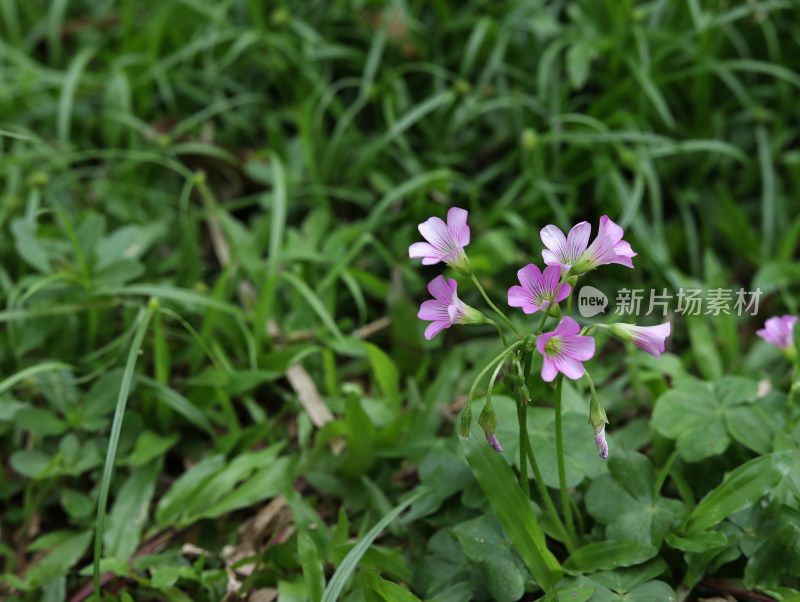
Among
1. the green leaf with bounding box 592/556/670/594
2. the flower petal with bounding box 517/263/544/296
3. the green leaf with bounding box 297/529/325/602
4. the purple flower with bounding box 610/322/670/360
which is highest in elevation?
the flower petal with bounding box 517/263/544/296

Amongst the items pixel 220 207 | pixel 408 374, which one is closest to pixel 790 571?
pixel 408 374

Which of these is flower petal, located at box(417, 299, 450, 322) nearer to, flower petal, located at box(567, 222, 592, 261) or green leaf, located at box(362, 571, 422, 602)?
flower petal, located at box(567, 222, 592, 261)

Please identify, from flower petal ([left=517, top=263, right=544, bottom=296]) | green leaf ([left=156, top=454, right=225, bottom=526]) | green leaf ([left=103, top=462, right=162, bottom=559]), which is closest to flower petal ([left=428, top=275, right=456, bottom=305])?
flower petal ([left=517, top=263, right=544, bottom=296])

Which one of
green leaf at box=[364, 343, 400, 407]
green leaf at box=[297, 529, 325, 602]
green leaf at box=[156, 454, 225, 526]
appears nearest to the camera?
green leaf at box=[297, 529, 325, 602]

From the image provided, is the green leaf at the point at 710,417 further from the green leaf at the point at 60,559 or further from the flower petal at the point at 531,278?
the green leaf at the point at 60,559

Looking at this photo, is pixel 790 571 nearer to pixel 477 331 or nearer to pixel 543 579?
pixel 543 579

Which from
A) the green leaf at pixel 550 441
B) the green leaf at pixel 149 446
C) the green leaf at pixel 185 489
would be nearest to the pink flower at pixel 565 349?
the green leaf at pixel 550 441

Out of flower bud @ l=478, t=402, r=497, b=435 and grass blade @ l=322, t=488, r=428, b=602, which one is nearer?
flower bud @ l=478, t=402, r=497, b=435

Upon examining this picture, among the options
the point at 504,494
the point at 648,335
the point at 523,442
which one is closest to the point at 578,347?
the point at 648,335

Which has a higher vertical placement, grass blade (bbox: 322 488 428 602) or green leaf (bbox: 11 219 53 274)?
green leaf (bbox: 11 219 53 274)
